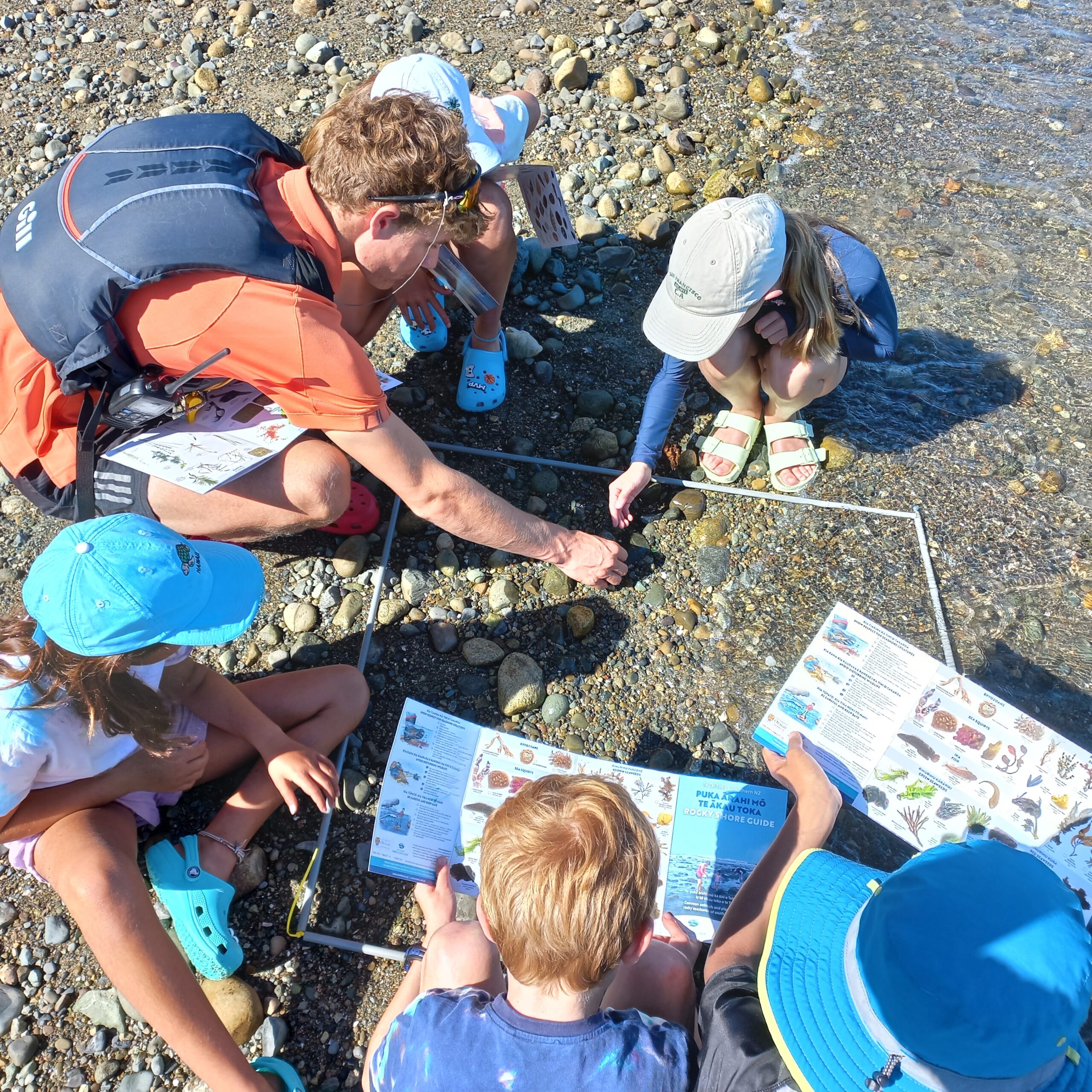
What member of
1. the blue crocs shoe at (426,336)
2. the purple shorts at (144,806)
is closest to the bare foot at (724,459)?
the blue crocs shoe at (426,336)

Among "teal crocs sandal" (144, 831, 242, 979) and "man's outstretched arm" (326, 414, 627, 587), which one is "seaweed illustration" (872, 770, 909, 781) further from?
"teal crocs sandal" (144, 831, 242, 979)

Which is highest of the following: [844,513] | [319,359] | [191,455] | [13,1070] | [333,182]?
[333,182]

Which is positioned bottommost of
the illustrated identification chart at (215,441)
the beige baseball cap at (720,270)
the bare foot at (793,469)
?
the bare foot at (793,469)

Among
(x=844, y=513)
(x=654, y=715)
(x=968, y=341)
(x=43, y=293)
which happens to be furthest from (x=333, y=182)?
(x=968, y=341)

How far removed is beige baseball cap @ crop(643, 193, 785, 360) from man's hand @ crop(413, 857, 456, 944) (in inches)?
64.8

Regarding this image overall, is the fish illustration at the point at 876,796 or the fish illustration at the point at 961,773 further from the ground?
the fish illustration at the point at 961,773

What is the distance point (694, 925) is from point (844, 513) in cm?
150

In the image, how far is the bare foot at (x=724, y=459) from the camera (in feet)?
9.91

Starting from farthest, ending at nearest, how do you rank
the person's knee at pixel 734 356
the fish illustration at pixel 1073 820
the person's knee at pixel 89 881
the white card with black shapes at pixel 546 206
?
the white card with black shapes at pixel 546 206
the person's knee at pixel 734 356
the fish illustration at pixel 1073 820
the person's knee at pixel 89 881

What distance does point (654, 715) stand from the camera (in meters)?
2.55

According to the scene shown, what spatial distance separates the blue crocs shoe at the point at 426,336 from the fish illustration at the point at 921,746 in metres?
2.15

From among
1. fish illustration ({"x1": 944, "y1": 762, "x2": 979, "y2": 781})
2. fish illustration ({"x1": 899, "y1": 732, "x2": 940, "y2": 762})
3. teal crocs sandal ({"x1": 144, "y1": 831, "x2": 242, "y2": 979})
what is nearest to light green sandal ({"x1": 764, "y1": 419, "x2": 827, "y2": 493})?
fish illustration ({"x1": 899, "y1": 732, "x2": 940, "y2": 762})

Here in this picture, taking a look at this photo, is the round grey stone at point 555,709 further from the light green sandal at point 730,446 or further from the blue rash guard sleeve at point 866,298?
the blue rash guard sleeve at point 866,298

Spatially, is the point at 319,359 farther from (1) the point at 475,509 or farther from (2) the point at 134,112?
(2) the point at 134,112
